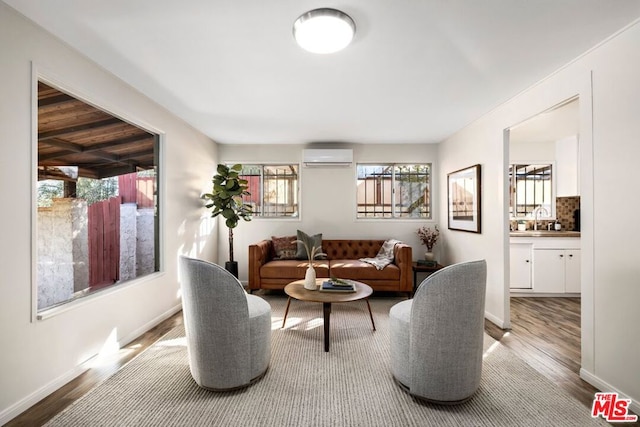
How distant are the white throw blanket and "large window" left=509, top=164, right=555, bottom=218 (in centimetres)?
218

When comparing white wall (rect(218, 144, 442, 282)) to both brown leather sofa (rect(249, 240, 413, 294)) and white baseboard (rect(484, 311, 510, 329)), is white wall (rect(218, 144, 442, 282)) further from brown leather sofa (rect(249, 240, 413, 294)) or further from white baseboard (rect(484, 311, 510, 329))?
white baseboard (rect(484, 311, 510, 329))

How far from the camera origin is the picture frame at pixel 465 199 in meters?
3.71

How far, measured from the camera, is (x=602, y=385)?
2.06m

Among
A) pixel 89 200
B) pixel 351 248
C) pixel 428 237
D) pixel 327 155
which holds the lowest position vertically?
pixel 351 248

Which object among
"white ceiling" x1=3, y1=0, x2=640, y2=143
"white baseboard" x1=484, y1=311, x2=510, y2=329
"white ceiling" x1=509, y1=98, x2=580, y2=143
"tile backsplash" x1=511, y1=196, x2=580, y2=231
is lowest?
"white baseboard" x1=484, y1=311, x2=510, y2=329

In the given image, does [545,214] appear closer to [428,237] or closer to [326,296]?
[428,237]

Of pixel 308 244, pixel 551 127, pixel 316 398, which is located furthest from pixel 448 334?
pixel 551 127

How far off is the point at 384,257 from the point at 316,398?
291cm

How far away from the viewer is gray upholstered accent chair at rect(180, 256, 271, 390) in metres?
1.94

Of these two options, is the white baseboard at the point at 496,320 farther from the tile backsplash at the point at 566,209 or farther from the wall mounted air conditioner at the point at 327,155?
the wall mounted air conditioner at the point at 327,155

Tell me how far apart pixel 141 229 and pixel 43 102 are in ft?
4.92

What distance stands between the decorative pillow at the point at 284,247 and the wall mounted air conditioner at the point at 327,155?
1.41m

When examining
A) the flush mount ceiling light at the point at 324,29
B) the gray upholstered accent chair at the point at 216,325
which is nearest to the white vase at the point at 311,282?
the gray upholstered accent chair at the point at 216,325
